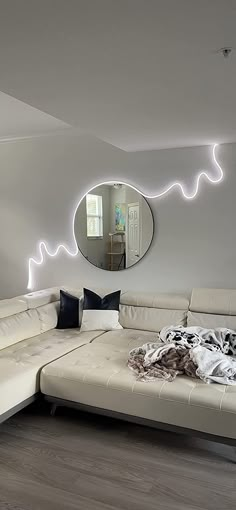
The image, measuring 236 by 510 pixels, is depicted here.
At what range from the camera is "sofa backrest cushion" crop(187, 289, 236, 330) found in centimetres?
340

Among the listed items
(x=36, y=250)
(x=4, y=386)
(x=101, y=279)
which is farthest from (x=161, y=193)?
(x=4, y=386)

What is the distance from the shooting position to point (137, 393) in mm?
2527

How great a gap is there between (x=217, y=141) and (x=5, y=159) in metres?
2.56

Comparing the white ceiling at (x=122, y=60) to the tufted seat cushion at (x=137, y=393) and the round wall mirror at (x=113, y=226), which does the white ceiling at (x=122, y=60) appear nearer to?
the round wall mirror at (x=113, y=226)

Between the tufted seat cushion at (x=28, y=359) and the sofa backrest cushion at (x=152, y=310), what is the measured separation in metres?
0.34

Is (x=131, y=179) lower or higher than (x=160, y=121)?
lower

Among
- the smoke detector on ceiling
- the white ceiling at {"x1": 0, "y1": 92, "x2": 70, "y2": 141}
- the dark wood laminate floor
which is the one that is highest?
the white ceiling at {"x1": 0, "y1": 92, "x2": 70, "y2": 141}

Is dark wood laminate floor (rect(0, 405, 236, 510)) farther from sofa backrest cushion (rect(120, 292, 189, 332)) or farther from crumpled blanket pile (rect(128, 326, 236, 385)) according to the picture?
sofa backrest cushion (rect(120, 292, 189, 332))

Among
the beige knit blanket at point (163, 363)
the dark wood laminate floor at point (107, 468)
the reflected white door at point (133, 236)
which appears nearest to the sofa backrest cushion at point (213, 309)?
the beige knit blanket at point (163, 363)

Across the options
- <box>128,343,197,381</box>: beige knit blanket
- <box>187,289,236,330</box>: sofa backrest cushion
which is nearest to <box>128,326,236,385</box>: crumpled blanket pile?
<box>128,343,197,381</box>: beige knit blanket

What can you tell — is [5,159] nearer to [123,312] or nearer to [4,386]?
[123,312]

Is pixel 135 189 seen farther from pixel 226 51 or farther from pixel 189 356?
pixel 226 51

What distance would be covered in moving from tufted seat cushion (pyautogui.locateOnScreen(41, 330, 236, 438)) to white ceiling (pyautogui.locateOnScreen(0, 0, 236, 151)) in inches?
68.4

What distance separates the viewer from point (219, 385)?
8.27ft
